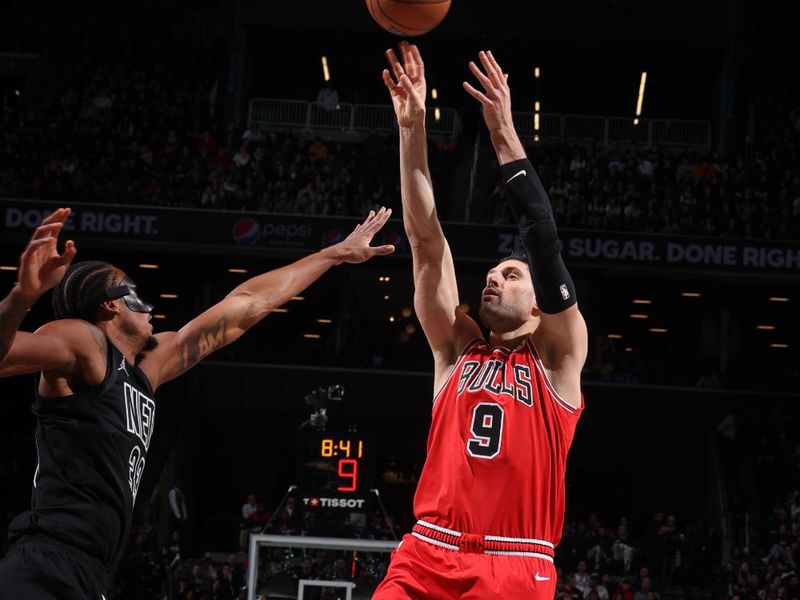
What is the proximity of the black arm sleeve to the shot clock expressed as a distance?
9.28 metres

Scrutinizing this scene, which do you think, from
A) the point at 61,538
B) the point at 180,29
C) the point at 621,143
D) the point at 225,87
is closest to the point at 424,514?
the point at 61,538

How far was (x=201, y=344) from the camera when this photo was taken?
5312 millimetres

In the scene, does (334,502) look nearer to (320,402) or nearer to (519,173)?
(320,402)

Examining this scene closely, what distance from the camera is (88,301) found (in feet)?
15.4

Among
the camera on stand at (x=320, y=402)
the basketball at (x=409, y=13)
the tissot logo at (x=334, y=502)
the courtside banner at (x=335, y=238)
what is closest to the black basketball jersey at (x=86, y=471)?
the basketball at (x=409, y=13)

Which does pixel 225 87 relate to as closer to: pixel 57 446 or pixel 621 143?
pixel 621 143

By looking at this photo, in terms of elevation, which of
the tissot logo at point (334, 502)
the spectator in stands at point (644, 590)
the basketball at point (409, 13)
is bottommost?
the spectator in stands at point (644, 590)

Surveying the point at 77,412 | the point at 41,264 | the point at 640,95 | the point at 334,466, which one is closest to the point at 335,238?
the point at 334,466

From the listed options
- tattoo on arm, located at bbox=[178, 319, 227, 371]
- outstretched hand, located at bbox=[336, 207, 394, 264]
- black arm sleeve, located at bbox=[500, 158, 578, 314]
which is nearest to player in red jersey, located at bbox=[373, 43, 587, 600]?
black arm sleeve, located at bbox=[500, 158, 578, 314]

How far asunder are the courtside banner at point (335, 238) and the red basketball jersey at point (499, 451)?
711 inches

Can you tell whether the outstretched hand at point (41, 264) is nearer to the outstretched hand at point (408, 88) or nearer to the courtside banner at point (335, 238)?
the outstretched hand at point (408, 88)

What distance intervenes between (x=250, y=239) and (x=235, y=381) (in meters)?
3.26

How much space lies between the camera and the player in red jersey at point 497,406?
4887 millimetres

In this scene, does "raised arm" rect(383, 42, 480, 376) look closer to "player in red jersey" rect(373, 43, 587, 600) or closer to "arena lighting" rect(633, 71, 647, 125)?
"player in red jersey" rect(373, 43, 587, 600)
